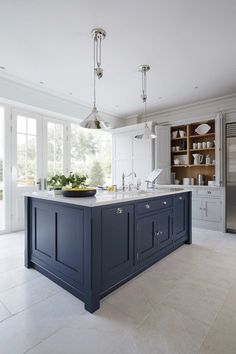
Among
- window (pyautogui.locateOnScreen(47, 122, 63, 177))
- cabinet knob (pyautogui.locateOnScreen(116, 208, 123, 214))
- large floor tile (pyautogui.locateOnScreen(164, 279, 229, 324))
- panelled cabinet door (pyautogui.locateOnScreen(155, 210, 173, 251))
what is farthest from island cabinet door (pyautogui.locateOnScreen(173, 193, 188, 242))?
window (pyautogui.locateOnScreen(47, 122, 63, 177))

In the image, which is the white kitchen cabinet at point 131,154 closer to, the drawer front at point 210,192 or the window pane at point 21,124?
the drawer front at point 210,192

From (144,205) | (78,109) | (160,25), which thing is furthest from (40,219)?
(78,109)

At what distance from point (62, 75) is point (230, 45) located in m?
2.46

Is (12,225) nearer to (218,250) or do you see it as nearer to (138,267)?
(138,267)

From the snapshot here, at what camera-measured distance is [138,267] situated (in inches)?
90.9

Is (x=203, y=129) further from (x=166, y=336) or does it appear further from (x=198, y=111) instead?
(x=166, y=336)

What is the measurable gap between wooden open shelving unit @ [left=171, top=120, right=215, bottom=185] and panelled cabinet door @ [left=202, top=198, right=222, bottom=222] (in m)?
0.58

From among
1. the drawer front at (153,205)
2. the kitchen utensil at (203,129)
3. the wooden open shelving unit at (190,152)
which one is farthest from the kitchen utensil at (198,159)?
the drawer front at (153,205)

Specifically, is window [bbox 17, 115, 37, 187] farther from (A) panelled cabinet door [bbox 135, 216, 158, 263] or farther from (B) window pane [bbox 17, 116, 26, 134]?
(A) panelled cabinet door [bbox 135, 216, 158, 263]

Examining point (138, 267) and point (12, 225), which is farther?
point (12, 225)

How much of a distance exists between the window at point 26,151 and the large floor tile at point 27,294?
253 centimetres

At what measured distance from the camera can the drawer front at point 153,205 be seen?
229 cm

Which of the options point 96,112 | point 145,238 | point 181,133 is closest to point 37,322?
point 145,238

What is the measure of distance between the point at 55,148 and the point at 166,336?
13.5ft
